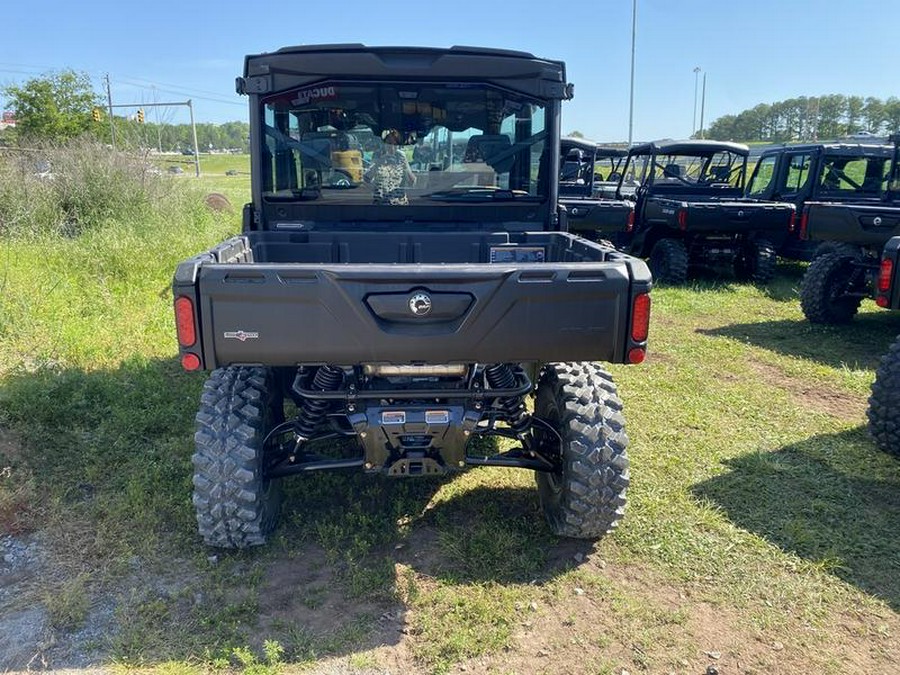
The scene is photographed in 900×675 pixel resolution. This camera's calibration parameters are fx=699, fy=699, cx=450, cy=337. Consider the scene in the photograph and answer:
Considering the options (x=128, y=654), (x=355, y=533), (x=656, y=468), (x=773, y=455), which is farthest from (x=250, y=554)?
(x=773, y=455)

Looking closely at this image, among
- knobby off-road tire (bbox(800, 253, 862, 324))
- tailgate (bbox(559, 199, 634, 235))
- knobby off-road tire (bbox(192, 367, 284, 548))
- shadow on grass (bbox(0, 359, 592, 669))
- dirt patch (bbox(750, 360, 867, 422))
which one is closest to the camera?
shadow on grass (bbox(0, 359, 592, 669))

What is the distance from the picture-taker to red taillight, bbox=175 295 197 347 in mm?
2705

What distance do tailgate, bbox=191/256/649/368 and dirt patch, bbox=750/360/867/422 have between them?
131 inches

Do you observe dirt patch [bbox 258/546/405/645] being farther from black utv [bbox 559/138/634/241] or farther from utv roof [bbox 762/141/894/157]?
utv roof [bbox 762/141/894/157]

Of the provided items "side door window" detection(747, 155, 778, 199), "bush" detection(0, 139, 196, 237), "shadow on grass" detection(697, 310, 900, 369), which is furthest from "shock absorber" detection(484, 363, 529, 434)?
"side door window" detection(747, 155, 778, 199)

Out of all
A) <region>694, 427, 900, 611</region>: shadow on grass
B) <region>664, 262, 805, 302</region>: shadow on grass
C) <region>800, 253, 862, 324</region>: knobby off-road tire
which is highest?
<region>800, 253, 862, 324</region>: knobby off-road tire

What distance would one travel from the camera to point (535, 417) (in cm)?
351

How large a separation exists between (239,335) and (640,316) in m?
1.62

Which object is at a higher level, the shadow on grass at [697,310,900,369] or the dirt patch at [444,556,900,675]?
the shadow on grass at [697,310,900,369]

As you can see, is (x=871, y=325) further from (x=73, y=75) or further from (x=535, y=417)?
(x=73, y=75)

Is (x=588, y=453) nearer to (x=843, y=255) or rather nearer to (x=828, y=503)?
(x=828, y=503)

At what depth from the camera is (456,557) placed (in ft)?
11.0

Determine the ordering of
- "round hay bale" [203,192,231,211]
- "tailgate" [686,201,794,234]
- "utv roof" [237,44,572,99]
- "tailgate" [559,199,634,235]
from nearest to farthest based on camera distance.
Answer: "utv roof" [237,44,572,99], "tailgate" [686,201,794,234], "tailgate" [559,199,634,235], "round hay bale" [203,192,231,211]

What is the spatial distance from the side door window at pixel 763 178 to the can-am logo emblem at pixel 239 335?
36.0ft
